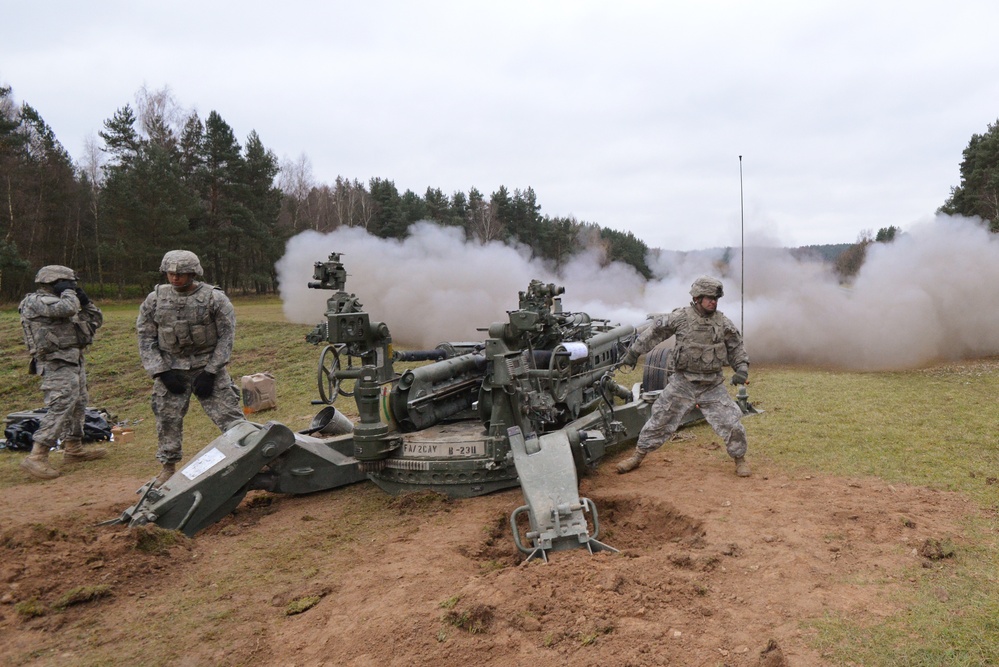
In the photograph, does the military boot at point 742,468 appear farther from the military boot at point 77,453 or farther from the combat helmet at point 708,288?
the military boot at point 77,453

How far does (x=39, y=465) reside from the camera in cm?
734

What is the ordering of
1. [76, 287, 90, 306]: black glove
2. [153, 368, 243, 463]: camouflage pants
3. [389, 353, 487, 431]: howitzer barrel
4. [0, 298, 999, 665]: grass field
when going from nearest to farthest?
[0, 298, 999, 665]: grass field < [389, 353, 487, 431]: howitzer barrel < [153, 368, 243, 463]: camouflage pants < [76, 287, 90, 306]: black glove

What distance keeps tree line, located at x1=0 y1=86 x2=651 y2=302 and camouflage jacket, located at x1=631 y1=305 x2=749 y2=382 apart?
76.6ft

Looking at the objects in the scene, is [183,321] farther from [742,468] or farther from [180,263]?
[742,468]

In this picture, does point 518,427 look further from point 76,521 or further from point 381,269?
point 381,269

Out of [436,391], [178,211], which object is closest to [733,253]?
[436,391]

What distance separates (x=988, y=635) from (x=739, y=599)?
1077 mm

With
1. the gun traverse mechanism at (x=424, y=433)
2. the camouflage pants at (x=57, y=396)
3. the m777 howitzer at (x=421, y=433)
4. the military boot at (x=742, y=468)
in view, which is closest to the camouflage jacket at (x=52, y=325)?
the camouflage pants at (x=57, y=396)

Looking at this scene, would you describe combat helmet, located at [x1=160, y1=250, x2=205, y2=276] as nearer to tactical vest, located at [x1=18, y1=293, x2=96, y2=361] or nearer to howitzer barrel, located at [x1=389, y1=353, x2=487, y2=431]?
howitzer barrel, located at [x1=389, y1=353, x2=487, y2=431]

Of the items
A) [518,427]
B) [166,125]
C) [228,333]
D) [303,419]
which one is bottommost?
[303,419]

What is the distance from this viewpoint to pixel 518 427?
17.9ft

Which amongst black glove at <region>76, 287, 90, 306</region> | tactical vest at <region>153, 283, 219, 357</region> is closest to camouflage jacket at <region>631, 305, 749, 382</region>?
tactical vest at <region>153, 283, 219, 357</region>

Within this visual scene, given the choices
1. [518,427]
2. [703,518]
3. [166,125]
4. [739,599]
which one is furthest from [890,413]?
[166,125]

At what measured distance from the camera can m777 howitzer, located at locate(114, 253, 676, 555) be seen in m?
4.97
